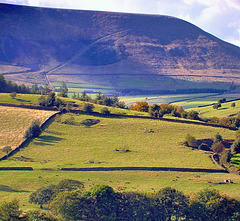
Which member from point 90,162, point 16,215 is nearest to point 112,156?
point 90,162

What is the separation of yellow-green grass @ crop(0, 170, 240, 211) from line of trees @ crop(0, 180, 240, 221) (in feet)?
11.6

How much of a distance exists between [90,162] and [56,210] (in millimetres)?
17869

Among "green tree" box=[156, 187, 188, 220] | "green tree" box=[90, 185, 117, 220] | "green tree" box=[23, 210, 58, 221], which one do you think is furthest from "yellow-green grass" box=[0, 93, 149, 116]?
"green tree" box=[23, 210, 58, 221]

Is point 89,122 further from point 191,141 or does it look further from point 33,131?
point 191,141

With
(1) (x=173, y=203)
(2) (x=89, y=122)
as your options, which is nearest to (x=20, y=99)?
(2) (x=89, y=122)

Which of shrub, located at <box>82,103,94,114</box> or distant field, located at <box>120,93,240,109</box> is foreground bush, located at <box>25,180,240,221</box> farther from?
distant field, located at <box>120,93,240,109</box>

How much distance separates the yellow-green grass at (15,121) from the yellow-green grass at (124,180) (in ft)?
41.6

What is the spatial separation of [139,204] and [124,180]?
9.15 m

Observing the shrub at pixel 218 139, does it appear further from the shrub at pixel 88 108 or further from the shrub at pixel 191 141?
the shrub at pixel 88 108

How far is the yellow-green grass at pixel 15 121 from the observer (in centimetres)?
6881

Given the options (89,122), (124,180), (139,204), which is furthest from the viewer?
(89,122)

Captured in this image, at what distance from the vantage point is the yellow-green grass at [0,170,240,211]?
49.0 meters

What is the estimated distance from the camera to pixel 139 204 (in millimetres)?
43812

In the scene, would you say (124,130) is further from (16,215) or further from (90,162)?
(16,215)
